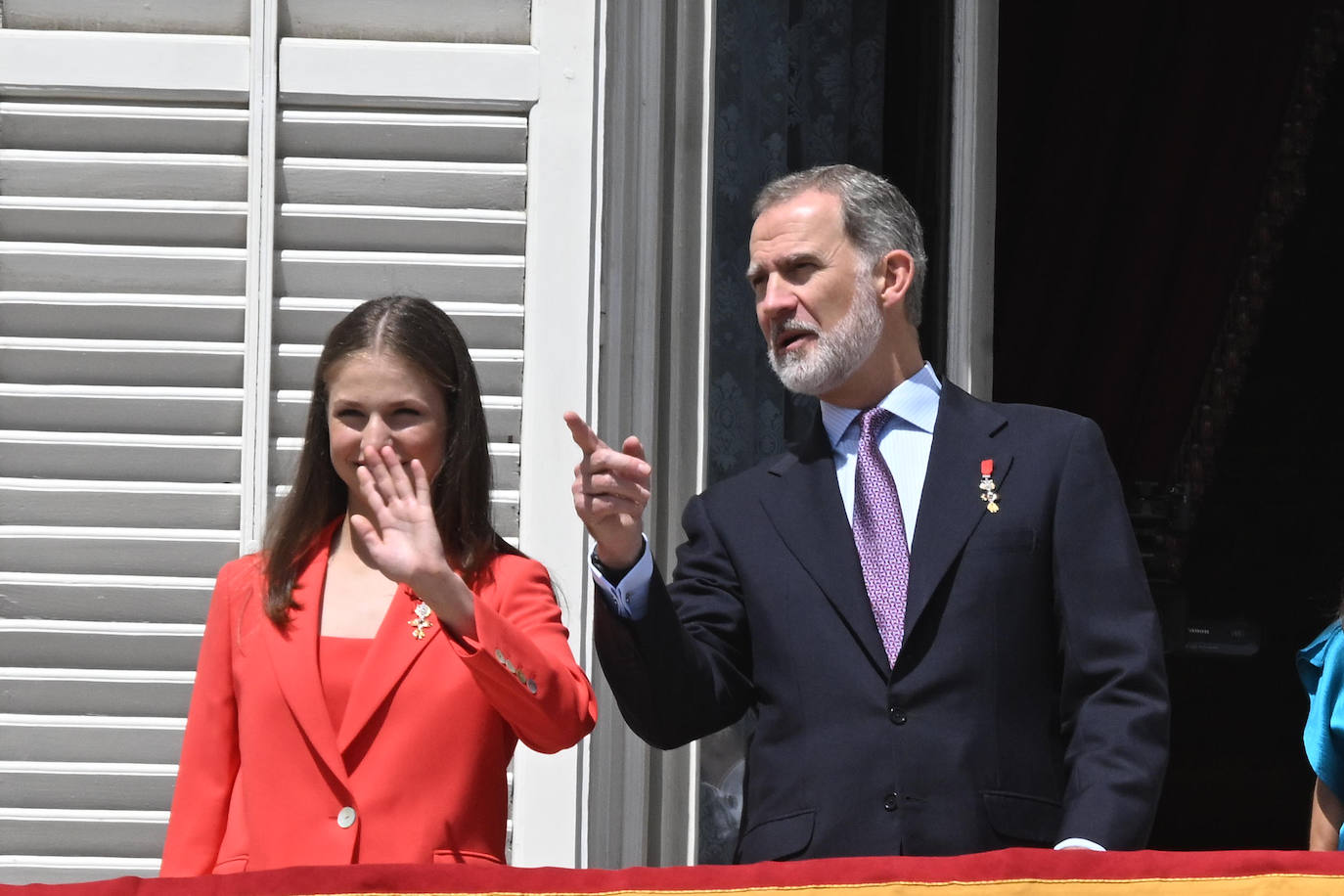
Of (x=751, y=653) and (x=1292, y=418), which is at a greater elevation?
(x=1292, y=418)

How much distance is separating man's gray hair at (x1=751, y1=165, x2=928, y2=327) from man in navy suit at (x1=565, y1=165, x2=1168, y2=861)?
25 mm

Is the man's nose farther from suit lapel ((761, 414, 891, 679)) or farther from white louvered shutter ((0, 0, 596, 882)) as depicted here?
white louvered shutter ((0, 0, 596, 882))

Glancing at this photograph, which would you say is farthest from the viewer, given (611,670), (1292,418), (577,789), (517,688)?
(1292,418)

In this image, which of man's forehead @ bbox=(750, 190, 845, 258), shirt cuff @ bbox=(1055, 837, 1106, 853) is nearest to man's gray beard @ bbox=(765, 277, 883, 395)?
man's forehead @ bbox=(750, 190, 845, 258)

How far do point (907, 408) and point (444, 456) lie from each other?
0.73 meters

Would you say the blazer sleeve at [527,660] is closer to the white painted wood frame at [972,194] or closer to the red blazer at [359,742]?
the red blazer at [359,742]

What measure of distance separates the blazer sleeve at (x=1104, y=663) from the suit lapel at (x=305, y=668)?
39.5 inches

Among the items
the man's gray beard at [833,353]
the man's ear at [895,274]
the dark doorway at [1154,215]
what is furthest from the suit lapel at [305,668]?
the dark doorway at [1154,215]

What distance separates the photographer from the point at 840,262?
3.03 metres

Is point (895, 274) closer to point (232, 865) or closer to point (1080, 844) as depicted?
point (1080, 844)

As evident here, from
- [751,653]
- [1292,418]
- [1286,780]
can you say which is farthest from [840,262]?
[1286,780]

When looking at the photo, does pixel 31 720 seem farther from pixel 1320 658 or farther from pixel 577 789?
pixel 1320 658

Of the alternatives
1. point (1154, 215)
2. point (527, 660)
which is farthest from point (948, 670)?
point (1154, 215)

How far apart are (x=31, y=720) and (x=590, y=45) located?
159 cm
